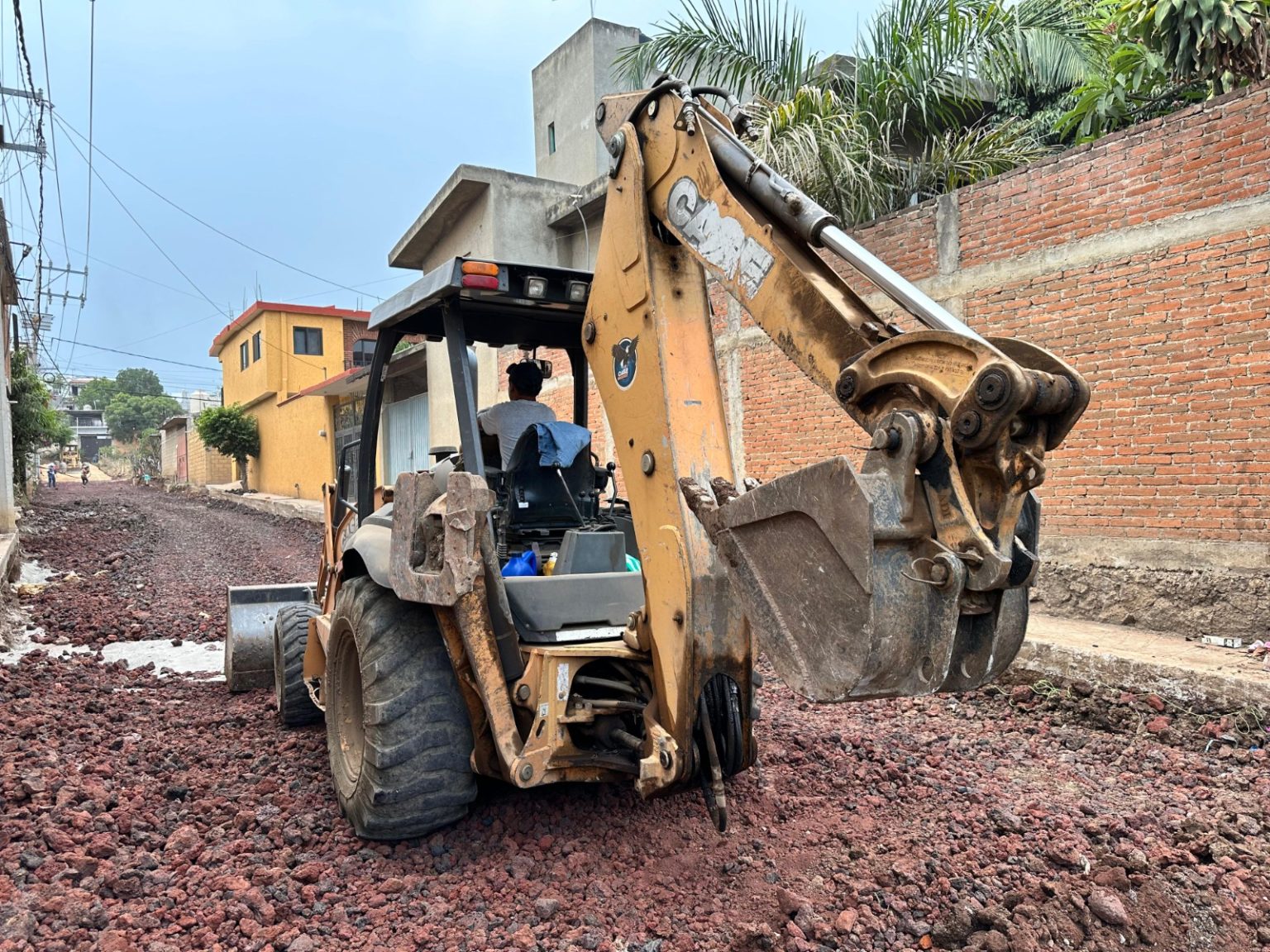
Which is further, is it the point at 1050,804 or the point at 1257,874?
the point at 1050,804

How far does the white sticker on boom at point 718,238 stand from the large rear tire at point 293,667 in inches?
119

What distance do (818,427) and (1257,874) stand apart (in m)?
6.03

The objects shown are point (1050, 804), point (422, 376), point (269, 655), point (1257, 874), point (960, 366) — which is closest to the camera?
point (960, 366)

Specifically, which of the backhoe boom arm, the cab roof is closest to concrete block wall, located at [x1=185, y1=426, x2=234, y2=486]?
the cab roof

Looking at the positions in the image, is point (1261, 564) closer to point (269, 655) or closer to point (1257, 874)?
point (1257, 874)

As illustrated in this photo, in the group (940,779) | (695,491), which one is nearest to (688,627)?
(695,491)

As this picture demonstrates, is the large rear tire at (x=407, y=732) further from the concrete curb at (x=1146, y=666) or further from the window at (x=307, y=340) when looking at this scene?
the window at (x=307, y=340)

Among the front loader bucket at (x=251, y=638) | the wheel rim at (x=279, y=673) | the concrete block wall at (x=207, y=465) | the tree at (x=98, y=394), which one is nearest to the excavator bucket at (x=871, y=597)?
the wheel rim at (x=279, y=673)

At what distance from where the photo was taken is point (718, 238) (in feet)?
8.35

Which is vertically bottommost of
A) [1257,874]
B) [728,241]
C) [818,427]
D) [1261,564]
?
[1257,874]

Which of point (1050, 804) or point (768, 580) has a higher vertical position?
point (768, 580)

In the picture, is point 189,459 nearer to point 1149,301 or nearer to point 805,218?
point 1149,301

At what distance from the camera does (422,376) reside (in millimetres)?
19469

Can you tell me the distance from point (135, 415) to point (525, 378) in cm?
8753
